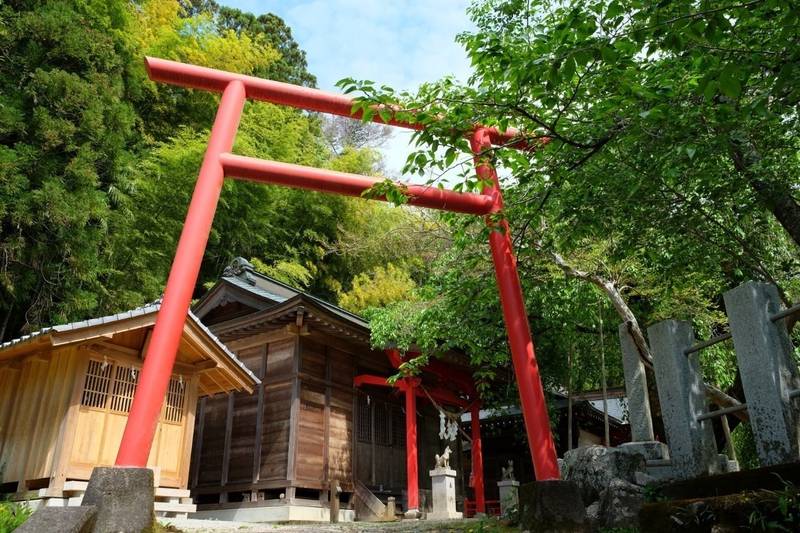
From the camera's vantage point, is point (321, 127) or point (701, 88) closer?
point (701, 88)

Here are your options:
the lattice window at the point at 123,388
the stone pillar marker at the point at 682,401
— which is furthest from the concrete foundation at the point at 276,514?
the stone pillar marker at the point at 682,401

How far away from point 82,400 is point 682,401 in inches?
283

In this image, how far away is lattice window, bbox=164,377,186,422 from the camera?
8.57 m

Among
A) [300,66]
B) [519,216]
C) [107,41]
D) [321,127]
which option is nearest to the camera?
[519,216]

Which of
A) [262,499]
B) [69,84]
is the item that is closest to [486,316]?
[262,499]

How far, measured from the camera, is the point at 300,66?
29734 mm

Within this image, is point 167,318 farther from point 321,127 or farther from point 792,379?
point 321,127

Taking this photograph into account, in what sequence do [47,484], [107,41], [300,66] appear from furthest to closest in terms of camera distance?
[300,66]
[107,41]
[47,484]

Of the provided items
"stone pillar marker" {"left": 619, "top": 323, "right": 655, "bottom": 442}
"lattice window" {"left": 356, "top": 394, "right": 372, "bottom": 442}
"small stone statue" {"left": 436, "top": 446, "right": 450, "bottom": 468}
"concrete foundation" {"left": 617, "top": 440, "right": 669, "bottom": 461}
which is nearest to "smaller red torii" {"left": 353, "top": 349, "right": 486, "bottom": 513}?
"lattice window" {"left": 356, "top": 394, "right": 372, "bottom": 442}

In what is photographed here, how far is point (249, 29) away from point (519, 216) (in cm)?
2691

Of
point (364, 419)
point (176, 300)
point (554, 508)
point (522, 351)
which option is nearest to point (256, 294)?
point (364, 419)

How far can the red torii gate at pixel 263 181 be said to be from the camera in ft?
16.1

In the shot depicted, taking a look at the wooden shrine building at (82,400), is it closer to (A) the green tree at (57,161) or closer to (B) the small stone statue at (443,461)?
(A) the green tree at (57,161)

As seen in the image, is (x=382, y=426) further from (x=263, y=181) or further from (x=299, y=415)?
(x=263, y=181)
